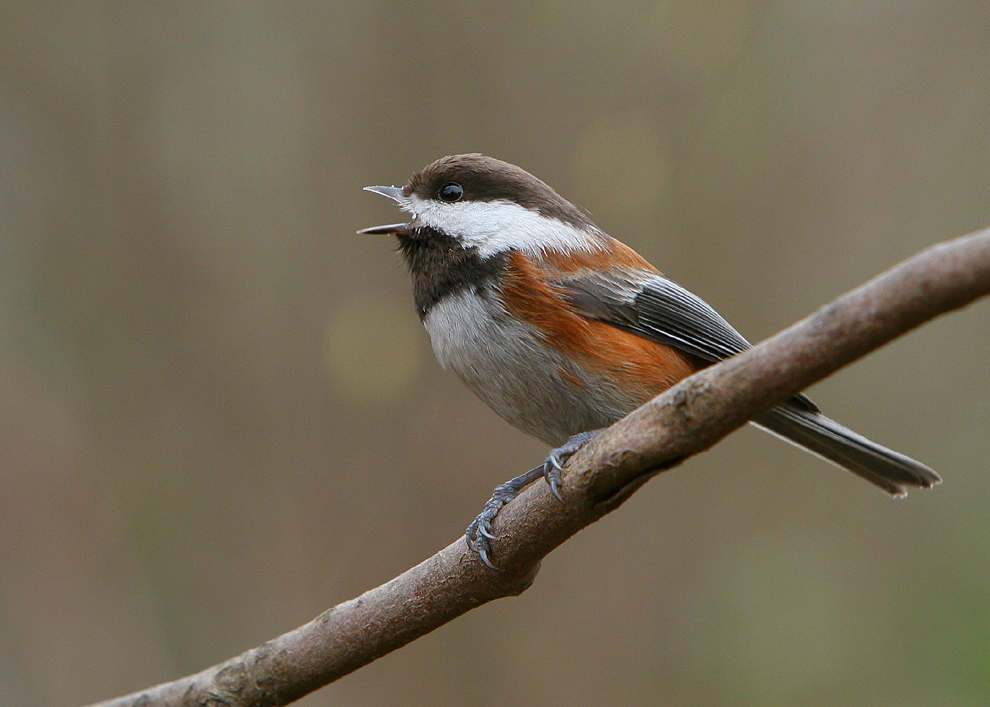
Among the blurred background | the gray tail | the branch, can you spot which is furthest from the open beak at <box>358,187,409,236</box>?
the blurred background

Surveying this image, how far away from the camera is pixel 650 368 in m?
2.31

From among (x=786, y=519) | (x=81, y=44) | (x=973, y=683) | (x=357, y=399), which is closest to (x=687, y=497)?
(x=786, y=519)

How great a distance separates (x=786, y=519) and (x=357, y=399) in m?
2.46

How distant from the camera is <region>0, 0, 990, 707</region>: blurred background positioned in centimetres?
401

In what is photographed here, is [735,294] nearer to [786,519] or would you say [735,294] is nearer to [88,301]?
[786,519]

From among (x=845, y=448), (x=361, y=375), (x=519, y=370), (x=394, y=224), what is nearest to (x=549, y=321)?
(x=519, y=370)

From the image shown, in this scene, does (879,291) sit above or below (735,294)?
above

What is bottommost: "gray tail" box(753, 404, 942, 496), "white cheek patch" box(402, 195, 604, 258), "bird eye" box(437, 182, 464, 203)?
"gray tail" box(753, 404, 942, 496)

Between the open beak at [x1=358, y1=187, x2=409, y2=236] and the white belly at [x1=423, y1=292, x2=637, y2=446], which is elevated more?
the open beak at [x1=358, y1=187, x2=409, y2=236]

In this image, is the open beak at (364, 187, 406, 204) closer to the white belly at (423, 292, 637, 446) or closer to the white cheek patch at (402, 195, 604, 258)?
the white cheek patch at (402, 195, 604, 258)

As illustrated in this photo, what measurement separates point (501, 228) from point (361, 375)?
1809mm

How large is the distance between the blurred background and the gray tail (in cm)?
185

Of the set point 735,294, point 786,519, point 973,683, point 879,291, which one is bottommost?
point 973,683

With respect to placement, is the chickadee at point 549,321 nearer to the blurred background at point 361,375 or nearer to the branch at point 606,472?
the branch at point 606,472
